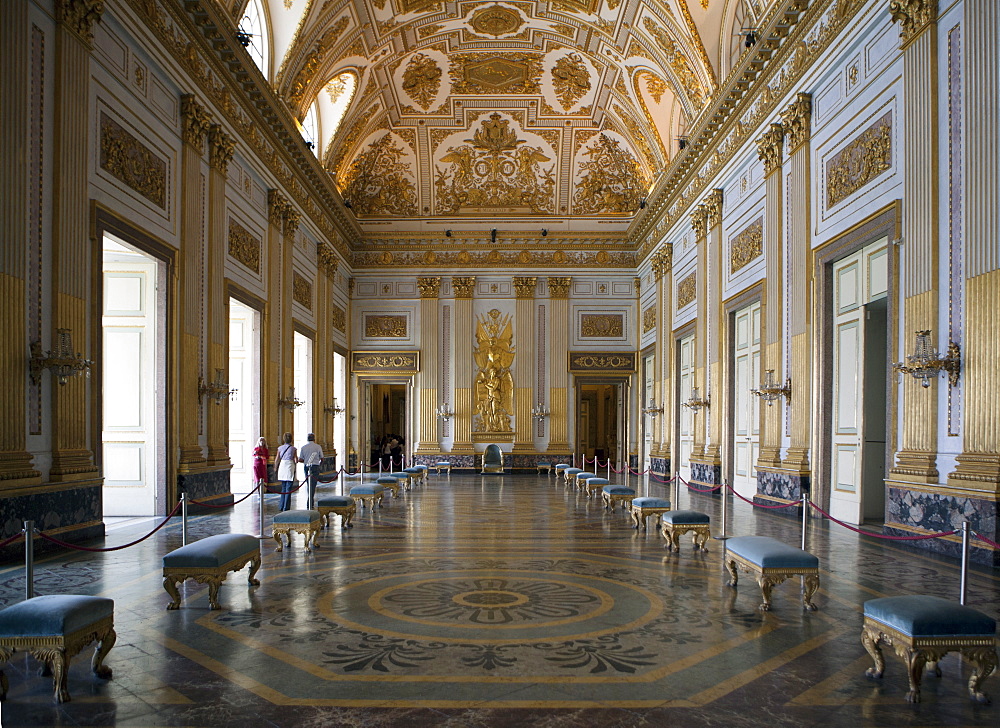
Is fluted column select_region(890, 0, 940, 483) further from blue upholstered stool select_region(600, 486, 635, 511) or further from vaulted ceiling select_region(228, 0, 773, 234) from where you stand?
vaulted ceiling select_region(228, 0, 773, 234)

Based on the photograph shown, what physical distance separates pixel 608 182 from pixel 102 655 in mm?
22669

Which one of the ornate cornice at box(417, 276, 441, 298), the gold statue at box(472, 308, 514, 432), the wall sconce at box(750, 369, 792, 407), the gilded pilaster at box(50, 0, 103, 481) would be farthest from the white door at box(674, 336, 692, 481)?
the gilded pilaster at box(50, 0, 103, 481)

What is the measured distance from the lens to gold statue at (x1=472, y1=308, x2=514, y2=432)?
2423cm

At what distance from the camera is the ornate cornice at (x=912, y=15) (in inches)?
320

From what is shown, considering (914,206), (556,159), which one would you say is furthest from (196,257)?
(556,159)

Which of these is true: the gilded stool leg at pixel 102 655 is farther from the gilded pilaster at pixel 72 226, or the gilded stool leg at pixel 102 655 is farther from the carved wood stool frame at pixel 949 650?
the gilded pilaster at pixel 72 226

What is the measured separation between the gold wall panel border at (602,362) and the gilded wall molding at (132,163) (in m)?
15.6

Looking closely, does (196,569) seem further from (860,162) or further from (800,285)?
(800,285)

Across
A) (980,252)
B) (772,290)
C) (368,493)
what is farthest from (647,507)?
(772,290)

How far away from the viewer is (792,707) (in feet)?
12.2

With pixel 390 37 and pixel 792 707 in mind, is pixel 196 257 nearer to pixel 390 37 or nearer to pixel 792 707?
pixel 390 37

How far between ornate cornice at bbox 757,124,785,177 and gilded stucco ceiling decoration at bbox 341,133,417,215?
546 inches

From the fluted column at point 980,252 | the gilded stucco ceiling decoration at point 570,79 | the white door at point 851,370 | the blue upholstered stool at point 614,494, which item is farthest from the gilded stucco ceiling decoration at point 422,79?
the fluted column at point 980,252

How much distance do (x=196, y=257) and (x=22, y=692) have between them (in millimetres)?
9248
